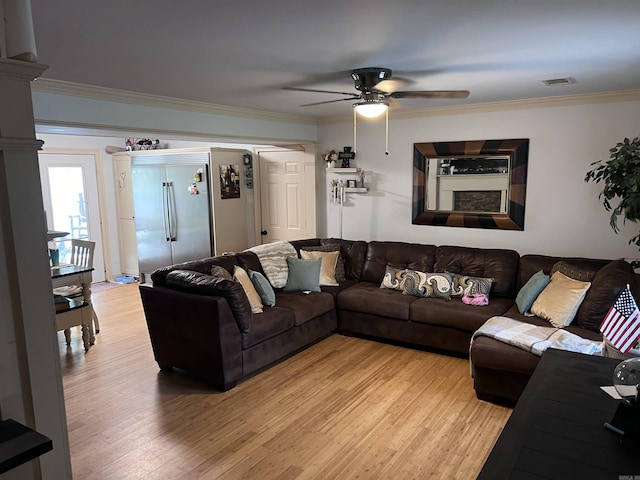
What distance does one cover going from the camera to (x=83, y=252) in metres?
5.22

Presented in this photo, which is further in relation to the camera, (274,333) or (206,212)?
(206,212)

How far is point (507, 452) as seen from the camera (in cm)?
153

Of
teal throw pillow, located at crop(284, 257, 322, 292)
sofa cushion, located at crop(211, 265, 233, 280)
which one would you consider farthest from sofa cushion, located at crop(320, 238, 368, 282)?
sofa cushion, located at crop(211, 265, 233, 280)

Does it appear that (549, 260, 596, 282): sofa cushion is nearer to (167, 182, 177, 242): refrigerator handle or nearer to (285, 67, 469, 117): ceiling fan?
(285, 67, 469, 117): ceiling fan

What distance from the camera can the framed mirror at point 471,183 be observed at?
4.75 m

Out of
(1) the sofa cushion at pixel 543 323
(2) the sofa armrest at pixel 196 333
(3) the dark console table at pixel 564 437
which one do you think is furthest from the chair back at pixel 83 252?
(3) the dark console table at pixel 564 437

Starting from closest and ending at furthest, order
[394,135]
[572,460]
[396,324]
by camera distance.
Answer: [572,460]
[396,324]
[394,135]

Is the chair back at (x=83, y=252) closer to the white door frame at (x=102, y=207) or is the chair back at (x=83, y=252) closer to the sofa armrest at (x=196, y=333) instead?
the sofa armrest at (x=196, y=333)

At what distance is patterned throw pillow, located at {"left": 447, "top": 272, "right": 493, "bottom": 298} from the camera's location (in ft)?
14.3

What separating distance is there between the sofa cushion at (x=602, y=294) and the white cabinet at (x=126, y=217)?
623 cm

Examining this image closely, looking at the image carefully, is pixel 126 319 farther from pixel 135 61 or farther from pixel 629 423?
pixel 629 423

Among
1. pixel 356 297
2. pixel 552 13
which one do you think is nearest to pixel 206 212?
pixel 356 297

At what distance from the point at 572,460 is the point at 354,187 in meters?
4.53

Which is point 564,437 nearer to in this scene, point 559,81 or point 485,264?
point 559,81
